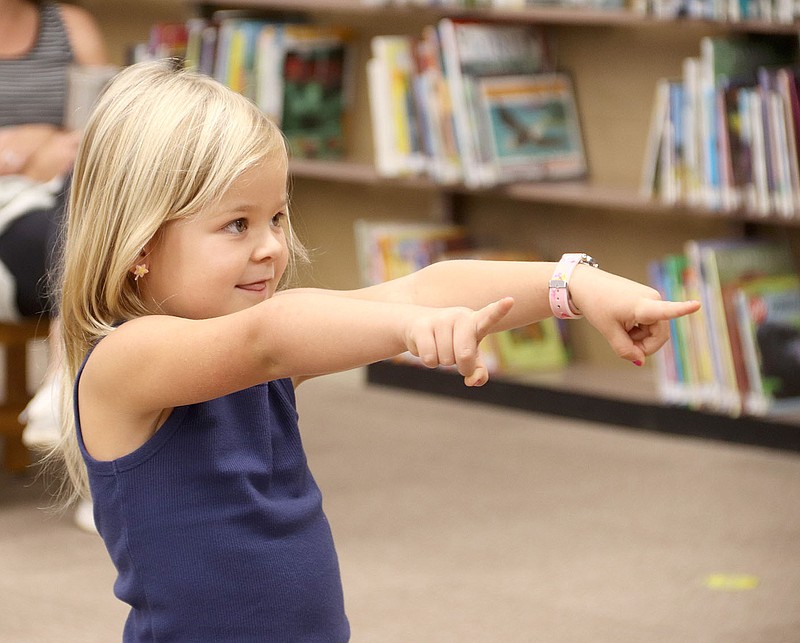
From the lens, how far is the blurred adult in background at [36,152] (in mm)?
2586

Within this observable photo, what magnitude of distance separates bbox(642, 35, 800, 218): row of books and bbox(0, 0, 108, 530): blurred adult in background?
4.54ft

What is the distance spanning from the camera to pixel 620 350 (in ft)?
3.22

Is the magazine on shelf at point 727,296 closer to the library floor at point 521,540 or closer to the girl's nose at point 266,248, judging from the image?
the library floor at point 521,540

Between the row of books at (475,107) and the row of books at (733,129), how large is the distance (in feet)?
1.31

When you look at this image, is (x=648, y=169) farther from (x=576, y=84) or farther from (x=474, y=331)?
(x=474, y=331)

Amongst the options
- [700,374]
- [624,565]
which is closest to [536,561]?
[624,565]

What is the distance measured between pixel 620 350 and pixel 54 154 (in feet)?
6.93

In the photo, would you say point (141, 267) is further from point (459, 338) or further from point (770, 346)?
point (770, 346)

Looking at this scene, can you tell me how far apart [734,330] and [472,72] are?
982 millimetres

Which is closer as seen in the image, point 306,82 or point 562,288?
point 562,288

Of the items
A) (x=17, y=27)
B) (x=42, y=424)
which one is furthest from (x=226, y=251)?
(x=17, y=27)

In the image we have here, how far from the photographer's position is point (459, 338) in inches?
32.5

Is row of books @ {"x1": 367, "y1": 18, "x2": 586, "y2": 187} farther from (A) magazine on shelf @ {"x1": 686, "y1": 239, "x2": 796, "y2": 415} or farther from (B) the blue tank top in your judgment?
(B) the blue tank top

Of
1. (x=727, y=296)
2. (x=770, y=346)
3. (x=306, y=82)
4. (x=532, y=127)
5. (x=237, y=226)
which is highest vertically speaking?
(x=237, y=226)
